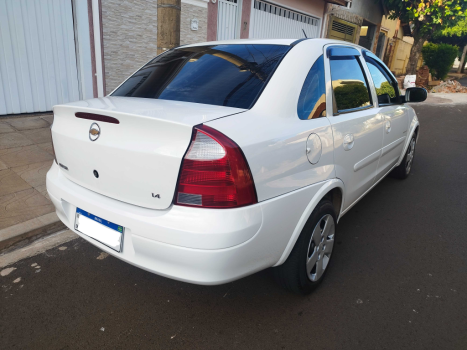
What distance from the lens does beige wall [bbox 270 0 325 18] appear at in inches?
414

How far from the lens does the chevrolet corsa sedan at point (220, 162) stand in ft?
5.55

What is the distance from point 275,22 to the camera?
10.4 meters

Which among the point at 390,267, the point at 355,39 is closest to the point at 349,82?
the point at 390,267

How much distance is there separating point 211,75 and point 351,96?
1.18 metres

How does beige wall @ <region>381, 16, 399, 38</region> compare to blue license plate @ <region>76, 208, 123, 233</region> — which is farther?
beige wall @ <region>381, 16, 399, 38</region>

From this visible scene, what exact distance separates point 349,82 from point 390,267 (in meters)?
1.50

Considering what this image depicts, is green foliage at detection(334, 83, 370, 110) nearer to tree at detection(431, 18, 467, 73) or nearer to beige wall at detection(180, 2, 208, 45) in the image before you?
beige wall at detection(180, 2, 208, 45)

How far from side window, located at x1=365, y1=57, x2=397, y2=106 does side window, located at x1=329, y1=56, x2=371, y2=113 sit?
30 cm

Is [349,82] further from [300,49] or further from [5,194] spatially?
[5,194]

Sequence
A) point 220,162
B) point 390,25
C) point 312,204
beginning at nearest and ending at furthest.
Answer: point 220,162 < point 312,204 < point 390,25

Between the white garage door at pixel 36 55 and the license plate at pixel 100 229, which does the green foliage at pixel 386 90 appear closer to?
the license plate at pixel 100 229

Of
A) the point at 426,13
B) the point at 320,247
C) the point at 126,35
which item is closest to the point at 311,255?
the point at 320,247

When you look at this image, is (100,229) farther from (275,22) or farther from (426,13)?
(426,13)

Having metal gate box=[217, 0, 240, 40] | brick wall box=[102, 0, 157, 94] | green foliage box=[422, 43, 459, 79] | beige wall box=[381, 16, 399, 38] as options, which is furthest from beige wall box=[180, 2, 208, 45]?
green foliage box=[422, 43, 459, 79]
